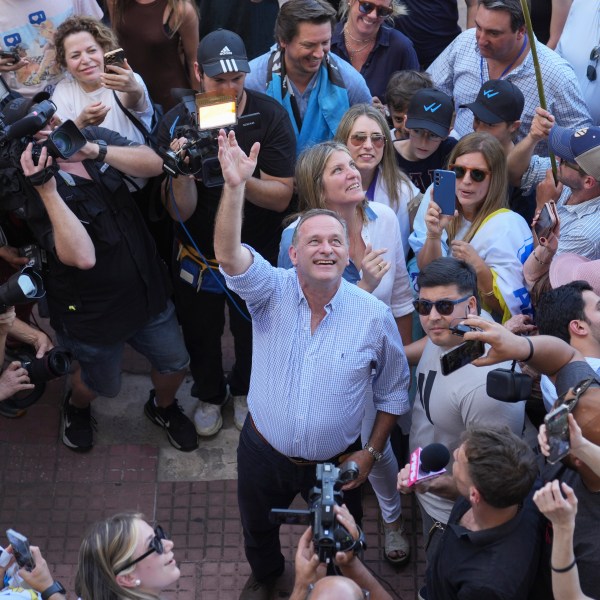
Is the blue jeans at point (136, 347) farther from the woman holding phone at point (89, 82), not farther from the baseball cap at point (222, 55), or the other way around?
the baseball cap at point (222, 55)

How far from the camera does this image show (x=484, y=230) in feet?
15.3

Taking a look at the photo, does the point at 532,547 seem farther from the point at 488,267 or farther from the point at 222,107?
the point at 222,107

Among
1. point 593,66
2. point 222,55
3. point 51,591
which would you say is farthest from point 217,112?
point 593,66

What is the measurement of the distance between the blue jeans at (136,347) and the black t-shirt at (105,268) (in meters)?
0.09

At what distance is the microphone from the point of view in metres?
3.48

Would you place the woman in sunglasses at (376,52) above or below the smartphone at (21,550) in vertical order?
above

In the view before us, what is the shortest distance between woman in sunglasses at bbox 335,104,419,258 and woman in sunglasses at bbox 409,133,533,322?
7.0 inches

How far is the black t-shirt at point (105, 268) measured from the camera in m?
4.56

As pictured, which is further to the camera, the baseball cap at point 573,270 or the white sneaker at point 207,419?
the white sneaker at point 207,419

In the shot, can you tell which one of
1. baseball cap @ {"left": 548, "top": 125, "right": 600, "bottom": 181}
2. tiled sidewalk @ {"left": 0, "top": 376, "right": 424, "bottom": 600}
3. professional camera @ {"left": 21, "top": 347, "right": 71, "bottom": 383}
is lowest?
tiled sidewalk @ {"left": 0, "top": 376, "right": 424, "bottom": 600}

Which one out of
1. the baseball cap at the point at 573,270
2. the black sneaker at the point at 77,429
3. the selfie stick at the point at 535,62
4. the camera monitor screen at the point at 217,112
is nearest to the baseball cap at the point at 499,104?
the selfie stick at the point at 535,62

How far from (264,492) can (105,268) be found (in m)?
1.37

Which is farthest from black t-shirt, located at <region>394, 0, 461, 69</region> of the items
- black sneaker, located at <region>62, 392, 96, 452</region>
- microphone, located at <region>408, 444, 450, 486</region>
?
microphone, located at <region>408, 444, 450, 486</region>

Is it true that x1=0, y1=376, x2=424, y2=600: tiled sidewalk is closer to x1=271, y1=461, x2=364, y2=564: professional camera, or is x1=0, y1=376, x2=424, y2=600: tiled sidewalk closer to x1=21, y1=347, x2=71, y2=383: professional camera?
x1=21, y1=347, x2=71, y2=383: professional camera
